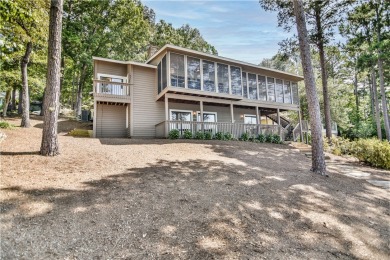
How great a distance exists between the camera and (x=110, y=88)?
47.1ft

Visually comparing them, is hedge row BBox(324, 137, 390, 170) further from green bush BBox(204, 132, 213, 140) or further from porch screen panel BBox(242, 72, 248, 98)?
green bush BBox(204, 132, 213, 140)

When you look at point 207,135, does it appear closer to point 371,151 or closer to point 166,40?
point 371,151

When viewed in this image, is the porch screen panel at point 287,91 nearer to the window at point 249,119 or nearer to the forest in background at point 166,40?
the forest in background at point 166,40

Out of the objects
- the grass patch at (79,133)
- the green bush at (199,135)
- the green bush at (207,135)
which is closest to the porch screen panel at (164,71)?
the green bush at (199,135)

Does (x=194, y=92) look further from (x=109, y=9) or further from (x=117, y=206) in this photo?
(x=109, y=9)

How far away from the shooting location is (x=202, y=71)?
15000 millimetres

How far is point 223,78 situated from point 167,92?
4.42 metres

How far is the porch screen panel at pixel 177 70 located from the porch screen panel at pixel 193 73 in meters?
0.44

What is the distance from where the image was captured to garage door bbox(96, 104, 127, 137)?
14797 millimetres

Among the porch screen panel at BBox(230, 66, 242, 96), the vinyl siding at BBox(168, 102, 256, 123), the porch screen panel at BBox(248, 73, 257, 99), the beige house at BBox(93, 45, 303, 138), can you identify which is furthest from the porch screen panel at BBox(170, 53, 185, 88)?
the porch screen panel at BBox(248, 73, 257, 99)

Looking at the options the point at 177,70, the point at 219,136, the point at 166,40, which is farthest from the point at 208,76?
the point at 166,40

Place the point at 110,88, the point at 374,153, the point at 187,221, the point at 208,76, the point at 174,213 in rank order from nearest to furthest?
the point at 187,221 → the point at 174,213 → the point at 374,153 → the point at 110,88 → the point at 208,76

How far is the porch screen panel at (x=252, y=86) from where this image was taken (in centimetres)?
1816

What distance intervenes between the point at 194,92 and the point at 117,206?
11.0 metres
